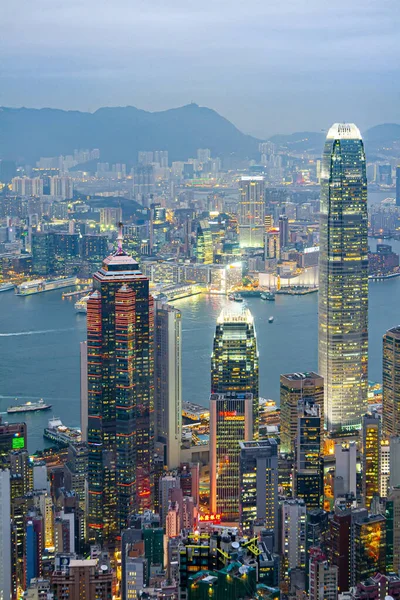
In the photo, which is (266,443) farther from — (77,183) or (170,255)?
(77,183)

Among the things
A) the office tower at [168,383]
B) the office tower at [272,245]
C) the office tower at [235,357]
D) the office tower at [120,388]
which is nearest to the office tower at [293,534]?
the office tower at [120,388]

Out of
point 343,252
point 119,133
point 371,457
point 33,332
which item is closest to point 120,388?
point 371,457

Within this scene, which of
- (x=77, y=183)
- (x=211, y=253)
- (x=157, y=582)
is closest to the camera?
(x=157, y=582)

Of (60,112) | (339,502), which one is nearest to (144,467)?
(339,502)

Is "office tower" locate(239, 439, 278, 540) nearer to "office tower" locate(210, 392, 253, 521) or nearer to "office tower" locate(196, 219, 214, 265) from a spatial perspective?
"office tower" locate(210, 392, 253, 521)

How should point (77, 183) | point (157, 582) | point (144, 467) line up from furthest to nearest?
point (77, 183)
point (144, 467)
point (157, 582)

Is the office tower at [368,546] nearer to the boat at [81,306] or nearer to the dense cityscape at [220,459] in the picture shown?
the dense cityscape at [220,459]

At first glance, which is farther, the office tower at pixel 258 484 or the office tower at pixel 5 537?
the office tower at pixel 258 484
